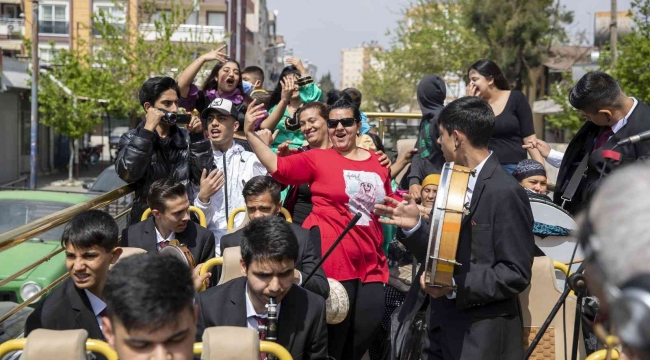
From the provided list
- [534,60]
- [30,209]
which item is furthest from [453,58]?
[30,209]

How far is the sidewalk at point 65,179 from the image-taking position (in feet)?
108

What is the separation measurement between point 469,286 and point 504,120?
3.13 m

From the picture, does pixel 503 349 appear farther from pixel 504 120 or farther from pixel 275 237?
pixel 504 120

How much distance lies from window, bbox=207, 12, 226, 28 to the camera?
57993 millimetres

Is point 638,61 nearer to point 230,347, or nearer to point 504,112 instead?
point 504,112

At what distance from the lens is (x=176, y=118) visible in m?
6.21

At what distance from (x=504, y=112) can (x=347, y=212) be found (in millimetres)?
2050

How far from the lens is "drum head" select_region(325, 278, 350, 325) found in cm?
516

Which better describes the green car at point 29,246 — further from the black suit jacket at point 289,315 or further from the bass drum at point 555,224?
the bass drum at point 555,224

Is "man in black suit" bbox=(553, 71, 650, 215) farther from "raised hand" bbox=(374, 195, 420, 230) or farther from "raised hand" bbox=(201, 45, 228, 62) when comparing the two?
"raised hand" bbox=(201, 45, 228, 62)

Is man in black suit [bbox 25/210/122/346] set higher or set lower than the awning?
lower

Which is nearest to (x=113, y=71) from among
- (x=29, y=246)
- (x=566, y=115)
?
(x=566, y=115)

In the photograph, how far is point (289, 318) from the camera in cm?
436

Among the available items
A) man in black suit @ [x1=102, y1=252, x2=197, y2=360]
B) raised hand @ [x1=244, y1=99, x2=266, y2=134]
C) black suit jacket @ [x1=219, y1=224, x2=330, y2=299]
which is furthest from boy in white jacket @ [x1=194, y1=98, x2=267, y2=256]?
man in black suit @ [x1=102, y1=252, x2=197, y2=360]
